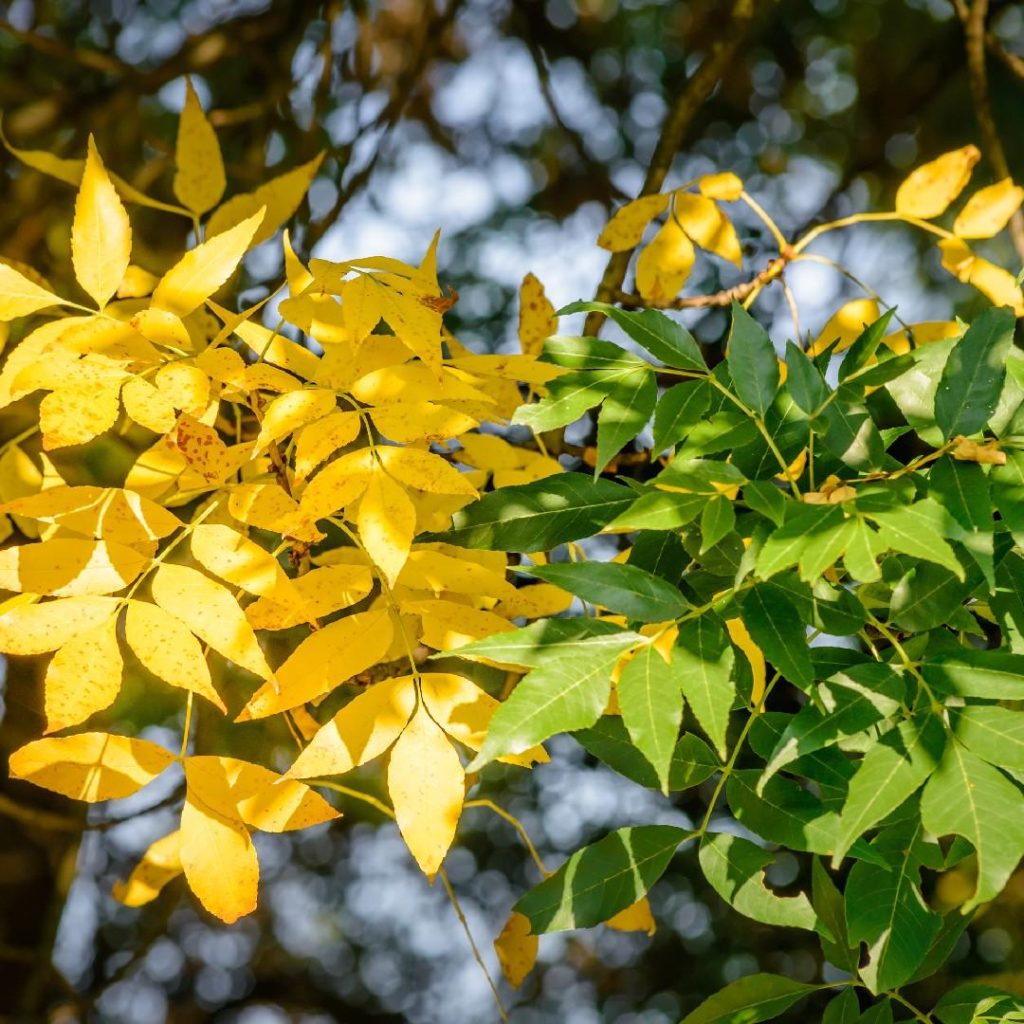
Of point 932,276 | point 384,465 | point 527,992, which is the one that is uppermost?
point 384,465

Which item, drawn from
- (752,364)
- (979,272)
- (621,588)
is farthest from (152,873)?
(979,272)

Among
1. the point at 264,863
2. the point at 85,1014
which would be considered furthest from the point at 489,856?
the point at 85,1014

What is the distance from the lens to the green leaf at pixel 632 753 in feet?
2.40

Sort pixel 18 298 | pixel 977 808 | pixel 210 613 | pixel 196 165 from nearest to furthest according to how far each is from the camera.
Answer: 1. pixel 977 808
2. pixel 210 613
3. pixel 18 298
4. pixel 196 165

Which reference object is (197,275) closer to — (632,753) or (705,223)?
(632,753)

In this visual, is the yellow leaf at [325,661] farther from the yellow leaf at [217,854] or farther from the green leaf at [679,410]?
the green leaf at [679,410]

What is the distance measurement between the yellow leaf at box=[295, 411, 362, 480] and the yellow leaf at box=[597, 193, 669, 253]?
0.53 meters

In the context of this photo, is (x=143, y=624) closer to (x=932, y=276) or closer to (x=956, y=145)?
(x=932, y=276)

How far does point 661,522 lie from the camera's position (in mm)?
606

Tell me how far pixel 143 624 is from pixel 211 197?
57 cm

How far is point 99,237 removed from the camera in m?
0.77

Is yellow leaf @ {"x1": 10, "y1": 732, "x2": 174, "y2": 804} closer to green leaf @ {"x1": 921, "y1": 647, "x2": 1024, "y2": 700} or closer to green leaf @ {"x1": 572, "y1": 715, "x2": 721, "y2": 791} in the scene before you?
green leaf @ {"x1": 572, "y1": 715, "x2": 721, "y2": 791}

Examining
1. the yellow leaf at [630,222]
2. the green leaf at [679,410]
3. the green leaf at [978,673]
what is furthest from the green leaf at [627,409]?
the yellow leaf at [630,222]

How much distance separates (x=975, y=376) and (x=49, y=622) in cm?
57
